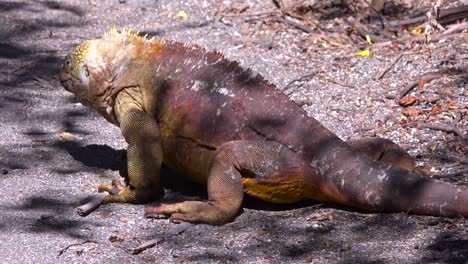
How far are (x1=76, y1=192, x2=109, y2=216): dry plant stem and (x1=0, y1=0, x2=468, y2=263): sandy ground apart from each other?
0.17 ft

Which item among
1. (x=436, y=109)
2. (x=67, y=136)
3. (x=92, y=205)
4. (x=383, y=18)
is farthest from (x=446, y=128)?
(x=67, y=136)

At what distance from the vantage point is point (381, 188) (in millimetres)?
6332

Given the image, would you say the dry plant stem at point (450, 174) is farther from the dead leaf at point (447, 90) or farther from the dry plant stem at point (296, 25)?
the dry plant stem at point (296, 25)

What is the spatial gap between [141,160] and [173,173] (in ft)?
2.71

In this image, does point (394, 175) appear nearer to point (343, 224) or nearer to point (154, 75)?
point (343, 224)

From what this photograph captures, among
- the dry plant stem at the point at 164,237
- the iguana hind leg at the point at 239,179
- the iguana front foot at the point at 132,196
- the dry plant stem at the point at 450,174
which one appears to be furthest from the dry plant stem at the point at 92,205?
the dry plant stem at the point at 450,174

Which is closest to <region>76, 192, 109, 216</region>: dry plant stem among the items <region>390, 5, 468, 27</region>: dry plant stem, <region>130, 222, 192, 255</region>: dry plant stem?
<region>130, 222, 192, 255</region>: dry plant stem

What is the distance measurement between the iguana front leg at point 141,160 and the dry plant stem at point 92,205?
0.06m

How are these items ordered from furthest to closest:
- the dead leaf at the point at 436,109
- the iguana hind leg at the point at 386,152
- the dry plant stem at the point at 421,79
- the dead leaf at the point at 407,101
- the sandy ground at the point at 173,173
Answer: the dry plant stem at the point at 421,79 < the dead leaf at the point at 407,101 < the dead leaf at the point at 436,109 < the iguana hind leg at the point at 386,152 < the sandy ground at the point at 173,173

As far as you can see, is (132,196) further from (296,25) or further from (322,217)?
(296,25)

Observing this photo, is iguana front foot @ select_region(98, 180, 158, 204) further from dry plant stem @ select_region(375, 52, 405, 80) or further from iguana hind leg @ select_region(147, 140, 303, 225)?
dry plant stem @ select_region(375, 52, 405, 80)

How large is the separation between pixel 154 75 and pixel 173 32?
12.5ft

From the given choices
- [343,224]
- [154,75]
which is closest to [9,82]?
[154,75]

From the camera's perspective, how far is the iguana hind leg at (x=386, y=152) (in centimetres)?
699
